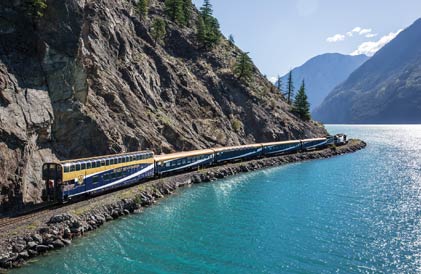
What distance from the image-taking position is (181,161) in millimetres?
65938

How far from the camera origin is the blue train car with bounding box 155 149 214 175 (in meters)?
60.5

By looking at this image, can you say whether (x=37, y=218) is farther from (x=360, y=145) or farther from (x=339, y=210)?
(x=360, y=145)

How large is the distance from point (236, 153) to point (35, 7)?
51651 mm

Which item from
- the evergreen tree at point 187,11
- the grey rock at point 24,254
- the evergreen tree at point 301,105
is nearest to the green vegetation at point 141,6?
the evergreen tree at point 187,11

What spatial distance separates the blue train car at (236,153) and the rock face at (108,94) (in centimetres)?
636

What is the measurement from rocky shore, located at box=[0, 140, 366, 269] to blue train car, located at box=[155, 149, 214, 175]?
7.44 ft

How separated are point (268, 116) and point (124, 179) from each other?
72.3m

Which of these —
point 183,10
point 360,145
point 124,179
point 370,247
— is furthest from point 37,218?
point 360,145

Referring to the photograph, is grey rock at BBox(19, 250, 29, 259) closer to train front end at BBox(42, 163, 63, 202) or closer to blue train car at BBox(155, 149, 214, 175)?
train front end at BBox(42, 163, 63, 202)

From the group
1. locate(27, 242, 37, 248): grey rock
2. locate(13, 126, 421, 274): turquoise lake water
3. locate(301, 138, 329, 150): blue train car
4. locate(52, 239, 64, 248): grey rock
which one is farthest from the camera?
locate(301, 138, 329, 150): blue train car

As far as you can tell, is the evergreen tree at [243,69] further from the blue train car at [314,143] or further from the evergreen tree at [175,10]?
the blue train car at [314,143]

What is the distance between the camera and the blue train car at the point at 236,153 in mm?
78875

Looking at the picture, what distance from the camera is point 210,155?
247 ft

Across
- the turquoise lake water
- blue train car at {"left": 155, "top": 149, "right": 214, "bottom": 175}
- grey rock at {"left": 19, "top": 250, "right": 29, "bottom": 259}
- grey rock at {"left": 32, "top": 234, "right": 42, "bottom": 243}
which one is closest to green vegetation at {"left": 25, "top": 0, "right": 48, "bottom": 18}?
blue train car at {"left": 155, "top": 149, "right": 214, "bottom": 175}
